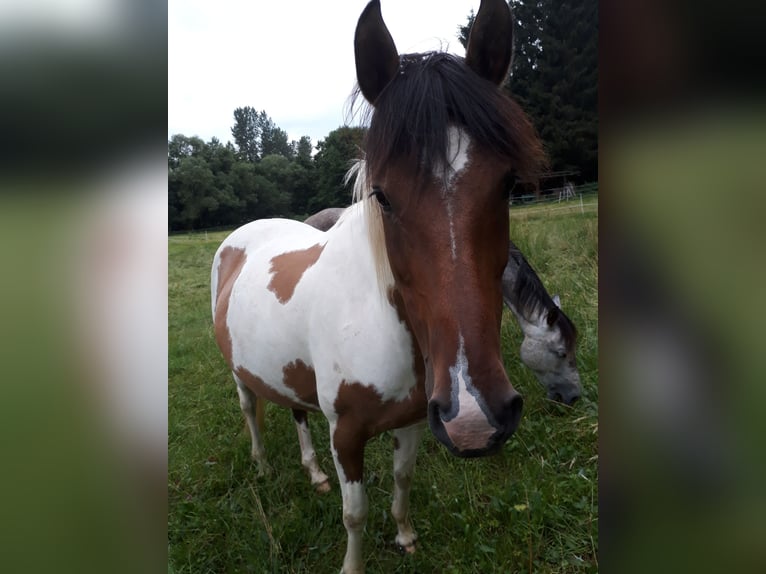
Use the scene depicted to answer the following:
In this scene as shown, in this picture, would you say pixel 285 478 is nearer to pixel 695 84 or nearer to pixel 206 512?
pixel 206 512

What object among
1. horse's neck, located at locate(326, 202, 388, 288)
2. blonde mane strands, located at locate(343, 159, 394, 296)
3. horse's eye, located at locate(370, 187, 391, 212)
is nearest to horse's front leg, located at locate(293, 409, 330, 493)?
horse's neck, located at locate(326, 202, 388, 288)

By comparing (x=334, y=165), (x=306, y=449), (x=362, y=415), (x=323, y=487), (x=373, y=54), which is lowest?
(x=323, y=487)

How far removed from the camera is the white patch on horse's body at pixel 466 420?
100 cm

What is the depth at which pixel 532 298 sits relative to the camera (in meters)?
3.48

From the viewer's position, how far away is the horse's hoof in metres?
2.82

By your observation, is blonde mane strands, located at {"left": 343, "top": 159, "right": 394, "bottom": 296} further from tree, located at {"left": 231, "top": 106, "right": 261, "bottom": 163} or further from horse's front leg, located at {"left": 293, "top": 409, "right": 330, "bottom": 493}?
tree, located at {"left": 231, "top": 106, "right": 261, "bottom": 163}

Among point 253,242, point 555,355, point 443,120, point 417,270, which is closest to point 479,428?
point 417,270

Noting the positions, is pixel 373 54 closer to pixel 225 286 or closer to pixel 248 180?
pixel 225 286

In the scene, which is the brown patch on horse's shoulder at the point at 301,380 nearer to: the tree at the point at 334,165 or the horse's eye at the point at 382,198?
the tree at the point at 334,165

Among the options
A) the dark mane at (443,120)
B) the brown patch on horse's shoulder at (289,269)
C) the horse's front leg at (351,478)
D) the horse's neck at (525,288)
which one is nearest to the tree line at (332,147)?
the dark mane at (443,120)

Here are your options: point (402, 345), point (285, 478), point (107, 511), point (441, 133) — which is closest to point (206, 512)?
point (285, 478)

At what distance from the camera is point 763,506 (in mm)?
385

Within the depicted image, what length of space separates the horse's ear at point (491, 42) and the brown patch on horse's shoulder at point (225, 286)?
6.44ft

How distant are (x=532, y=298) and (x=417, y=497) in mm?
1799
